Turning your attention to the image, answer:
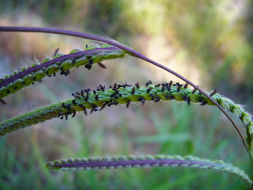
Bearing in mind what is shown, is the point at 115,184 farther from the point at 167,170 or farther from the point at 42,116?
the point at 42,116

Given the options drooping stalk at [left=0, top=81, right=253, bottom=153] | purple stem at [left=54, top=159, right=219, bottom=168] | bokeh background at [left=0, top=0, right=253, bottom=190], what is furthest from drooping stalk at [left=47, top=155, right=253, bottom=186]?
bokeh background at [left=0, top=0, right=253, bottom=190]


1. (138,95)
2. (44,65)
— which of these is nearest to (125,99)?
(138,95)

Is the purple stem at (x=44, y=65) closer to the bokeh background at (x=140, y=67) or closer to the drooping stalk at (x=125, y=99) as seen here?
the drooping stalk at (x=125, y=99)

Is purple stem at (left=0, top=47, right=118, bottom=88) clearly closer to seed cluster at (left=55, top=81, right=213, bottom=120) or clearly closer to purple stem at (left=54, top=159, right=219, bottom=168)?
seed cluster at (left=55, top=81, right=213, bottom=120)

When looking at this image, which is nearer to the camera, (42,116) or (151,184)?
(42,116)

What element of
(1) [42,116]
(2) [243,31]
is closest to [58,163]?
(1) [42,116]
